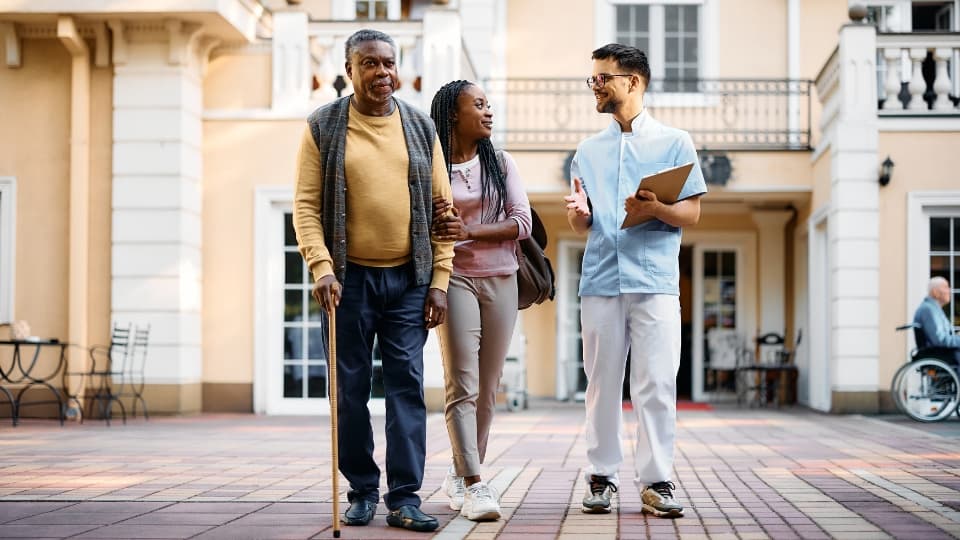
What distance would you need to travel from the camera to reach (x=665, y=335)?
201 inches

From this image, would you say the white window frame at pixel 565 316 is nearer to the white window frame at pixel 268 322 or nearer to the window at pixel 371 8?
the window at pixel 371 8

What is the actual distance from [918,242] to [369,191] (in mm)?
9699

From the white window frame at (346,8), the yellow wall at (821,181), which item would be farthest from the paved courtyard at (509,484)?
the white window frame at (346,8)

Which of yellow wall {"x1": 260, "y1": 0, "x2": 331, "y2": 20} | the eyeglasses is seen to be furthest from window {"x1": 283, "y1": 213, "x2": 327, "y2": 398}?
the eyeglasses

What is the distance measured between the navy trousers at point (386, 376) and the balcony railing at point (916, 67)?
383 inches

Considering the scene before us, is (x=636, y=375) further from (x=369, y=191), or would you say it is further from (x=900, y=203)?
(x=900, y=203)

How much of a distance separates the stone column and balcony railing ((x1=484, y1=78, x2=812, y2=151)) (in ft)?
7.73

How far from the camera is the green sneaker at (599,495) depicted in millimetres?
5133

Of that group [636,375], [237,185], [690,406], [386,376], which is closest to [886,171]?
[690,406]

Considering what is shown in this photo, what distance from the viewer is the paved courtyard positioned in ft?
15.6


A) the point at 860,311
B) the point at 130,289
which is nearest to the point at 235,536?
the point at 130,289

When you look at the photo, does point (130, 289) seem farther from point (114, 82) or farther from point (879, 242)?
point (879, 242)

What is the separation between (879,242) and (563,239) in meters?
5.26

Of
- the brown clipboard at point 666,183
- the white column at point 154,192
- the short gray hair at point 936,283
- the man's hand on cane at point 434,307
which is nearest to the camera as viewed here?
the man's hand on cane at point 434,307
